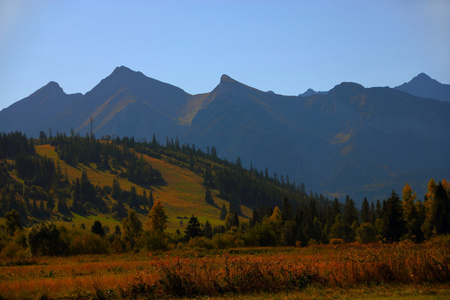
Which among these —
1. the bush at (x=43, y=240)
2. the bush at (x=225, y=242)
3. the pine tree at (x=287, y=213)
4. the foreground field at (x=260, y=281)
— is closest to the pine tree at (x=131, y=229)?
the bush at (x=225, y=242)

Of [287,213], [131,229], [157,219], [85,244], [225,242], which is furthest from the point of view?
[287,213]

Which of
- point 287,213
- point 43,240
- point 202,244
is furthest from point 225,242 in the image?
point 287,213

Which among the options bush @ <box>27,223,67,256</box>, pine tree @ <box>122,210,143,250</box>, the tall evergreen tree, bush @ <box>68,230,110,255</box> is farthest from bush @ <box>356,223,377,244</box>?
bush @ <box>27,223,67,256</box>

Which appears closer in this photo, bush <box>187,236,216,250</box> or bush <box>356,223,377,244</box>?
bush <box>187,236,216,250</box>

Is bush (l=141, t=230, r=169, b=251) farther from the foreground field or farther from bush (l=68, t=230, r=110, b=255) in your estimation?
the foreground field

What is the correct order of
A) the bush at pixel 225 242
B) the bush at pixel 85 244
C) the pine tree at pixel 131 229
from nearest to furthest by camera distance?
the bush at pixel 85 244, the bush at pixel 225 242, the pine tree at pixel 131 229

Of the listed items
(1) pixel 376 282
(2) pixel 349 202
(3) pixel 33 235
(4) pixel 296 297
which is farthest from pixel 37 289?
(2) pixel 349 202

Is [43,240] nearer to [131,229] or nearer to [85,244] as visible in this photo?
[85,244]

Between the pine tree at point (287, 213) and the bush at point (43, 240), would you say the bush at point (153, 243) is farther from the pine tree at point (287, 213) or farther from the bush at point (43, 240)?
the pine tree at point (287, 213)

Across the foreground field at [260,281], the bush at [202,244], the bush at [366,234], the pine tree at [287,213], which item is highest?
the foreground field at [260,281]

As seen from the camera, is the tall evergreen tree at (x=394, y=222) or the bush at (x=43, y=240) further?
the tall evergreen tree at (x=394, y=222)

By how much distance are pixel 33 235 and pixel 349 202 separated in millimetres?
133982

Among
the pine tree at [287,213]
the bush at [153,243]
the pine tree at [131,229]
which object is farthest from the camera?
the pine tree at [287,213]

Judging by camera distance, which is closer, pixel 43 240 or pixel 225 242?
pixel 43 240
